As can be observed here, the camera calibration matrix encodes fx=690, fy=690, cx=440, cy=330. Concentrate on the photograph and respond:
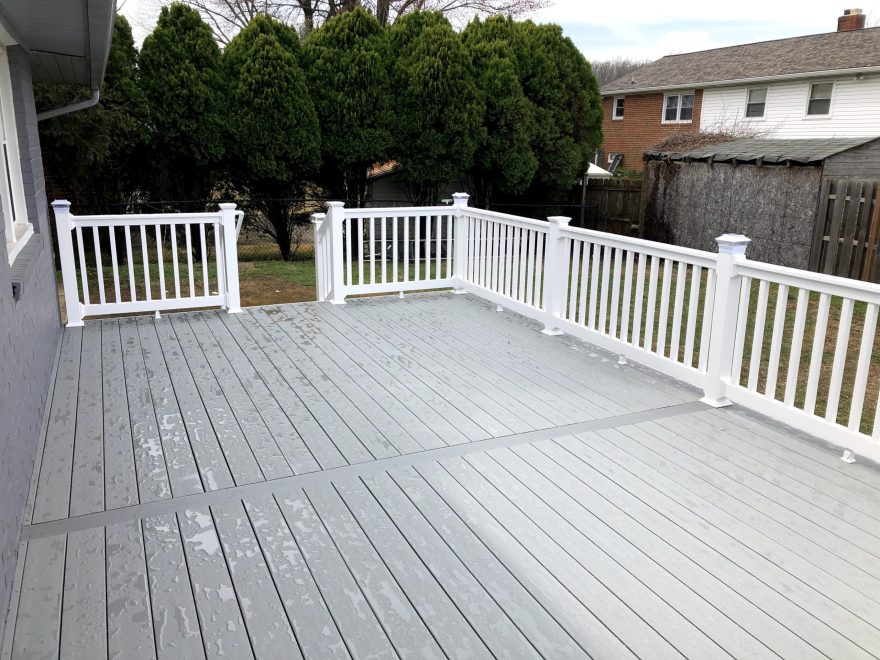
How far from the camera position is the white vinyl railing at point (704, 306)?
323cm

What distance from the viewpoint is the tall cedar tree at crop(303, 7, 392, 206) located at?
33.5 ft

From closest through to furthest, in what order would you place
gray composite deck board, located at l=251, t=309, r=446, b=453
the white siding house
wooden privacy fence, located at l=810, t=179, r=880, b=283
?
gray composite deck board, located at l=251, t=309, r=446, b=453 → wooden privacy fence, located at l=810, t=179, r=880, b=283 → the white siding house

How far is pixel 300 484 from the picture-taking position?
9.54ft

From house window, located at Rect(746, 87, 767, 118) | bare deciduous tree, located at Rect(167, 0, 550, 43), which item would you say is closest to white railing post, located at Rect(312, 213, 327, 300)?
bare deciduous tree, located at Rect(167, 0, 550, 43)

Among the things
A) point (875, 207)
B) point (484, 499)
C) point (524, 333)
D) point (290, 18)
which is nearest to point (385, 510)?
point (484, 499)

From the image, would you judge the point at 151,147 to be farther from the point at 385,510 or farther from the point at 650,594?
the point at 650,594

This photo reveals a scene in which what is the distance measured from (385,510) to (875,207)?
8.28 meters

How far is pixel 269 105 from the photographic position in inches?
386

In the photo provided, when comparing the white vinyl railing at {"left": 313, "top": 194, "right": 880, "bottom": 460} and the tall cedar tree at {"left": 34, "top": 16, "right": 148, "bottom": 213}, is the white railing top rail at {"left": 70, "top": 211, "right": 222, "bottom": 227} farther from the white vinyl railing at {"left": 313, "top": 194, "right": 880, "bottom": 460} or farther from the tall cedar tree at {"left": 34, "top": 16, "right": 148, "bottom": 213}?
the tall cedar tree at {"left": 34, "top": 16, "right": 148, "bottom": 213}

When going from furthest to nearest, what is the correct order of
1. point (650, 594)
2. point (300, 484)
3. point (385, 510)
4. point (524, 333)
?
point (524, 333) → point (300, 484) → point (385, 510) → point (650, 594)

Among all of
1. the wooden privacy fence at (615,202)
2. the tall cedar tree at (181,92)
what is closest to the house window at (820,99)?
the wooden privacy fence at (615,202)

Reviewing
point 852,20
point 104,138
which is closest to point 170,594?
point 104,138

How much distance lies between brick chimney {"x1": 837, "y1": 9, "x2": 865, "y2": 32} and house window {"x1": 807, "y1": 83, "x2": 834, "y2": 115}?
Answer: 386 centimetres

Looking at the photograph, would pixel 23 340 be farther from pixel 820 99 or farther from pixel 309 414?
pixel 820 99
